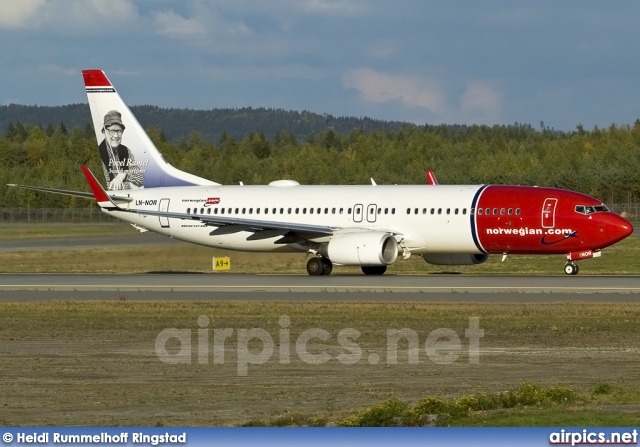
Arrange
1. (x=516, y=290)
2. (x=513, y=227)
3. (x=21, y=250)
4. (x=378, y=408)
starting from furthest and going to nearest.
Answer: (x=21, y=250), (x=513, y=227), (x=516, y=290), (x=378, y=408)

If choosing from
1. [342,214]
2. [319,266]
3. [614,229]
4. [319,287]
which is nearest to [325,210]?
[342,214]

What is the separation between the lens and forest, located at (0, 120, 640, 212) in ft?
401

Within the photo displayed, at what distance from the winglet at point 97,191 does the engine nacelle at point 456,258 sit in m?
12.5

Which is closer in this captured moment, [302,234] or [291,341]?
[291,341]

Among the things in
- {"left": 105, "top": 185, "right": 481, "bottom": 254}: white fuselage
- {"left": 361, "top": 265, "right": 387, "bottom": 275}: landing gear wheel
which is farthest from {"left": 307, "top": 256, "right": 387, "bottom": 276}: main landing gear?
{"left": 105, "top": 185, "right": 481, "bottom": 254}: white fuselage

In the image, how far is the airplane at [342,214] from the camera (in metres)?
42.2

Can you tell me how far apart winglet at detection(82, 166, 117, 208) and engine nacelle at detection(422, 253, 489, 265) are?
12.5 m

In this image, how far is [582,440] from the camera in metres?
12.0

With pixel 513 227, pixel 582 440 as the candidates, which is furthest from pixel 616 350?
pixel 513 227

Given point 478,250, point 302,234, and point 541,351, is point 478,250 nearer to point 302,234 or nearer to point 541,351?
point 302,234

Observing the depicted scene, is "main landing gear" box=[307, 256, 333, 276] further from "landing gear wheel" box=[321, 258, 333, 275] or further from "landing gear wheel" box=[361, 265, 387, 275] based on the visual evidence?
"landing gear wheel" box=[361, 265, 387, 275]

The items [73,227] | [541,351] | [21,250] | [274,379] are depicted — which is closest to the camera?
[274,379]

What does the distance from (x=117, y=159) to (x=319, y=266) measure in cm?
1158

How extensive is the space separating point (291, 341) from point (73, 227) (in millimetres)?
61731
